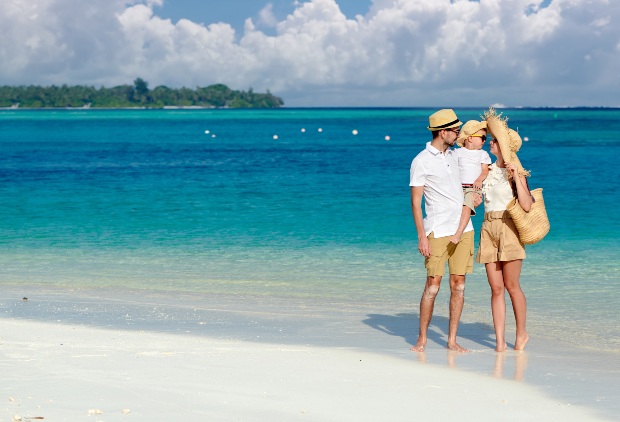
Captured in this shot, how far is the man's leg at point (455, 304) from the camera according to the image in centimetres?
741

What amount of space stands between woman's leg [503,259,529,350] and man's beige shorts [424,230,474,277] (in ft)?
1.05

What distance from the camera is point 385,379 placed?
6.47 metres

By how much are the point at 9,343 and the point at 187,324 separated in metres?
1.81

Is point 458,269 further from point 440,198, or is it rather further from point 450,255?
point 440,198

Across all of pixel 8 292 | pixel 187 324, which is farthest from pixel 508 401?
pixel 8 292

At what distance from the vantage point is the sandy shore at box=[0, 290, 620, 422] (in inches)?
223

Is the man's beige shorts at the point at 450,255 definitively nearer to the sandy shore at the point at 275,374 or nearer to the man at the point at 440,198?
the man at the point at 440,198

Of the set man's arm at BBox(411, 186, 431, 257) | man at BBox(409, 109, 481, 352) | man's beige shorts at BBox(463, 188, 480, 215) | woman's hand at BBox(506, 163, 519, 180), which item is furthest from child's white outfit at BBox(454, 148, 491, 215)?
man's arm at BBox(411, 186, 431, 257)

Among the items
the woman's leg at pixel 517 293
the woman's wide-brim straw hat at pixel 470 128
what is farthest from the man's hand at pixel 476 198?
the woman's leg at pixel 517 293

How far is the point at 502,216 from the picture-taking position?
7.35 metres

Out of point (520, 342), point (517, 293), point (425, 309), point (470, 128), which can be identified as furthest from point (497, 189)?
point (520, 342)

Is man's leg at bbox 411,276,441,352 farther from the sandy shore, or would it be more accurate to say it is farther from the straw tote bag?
the straw tote bag

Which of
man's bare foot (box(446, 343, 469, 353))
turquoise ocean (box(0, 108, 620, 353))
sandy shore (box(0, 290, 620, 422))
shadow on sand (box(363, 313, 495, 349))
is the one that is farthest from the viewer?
turquoise ocean (box(0, 108, 620, 353))

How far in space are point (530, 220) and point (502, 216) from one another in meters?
0.23
